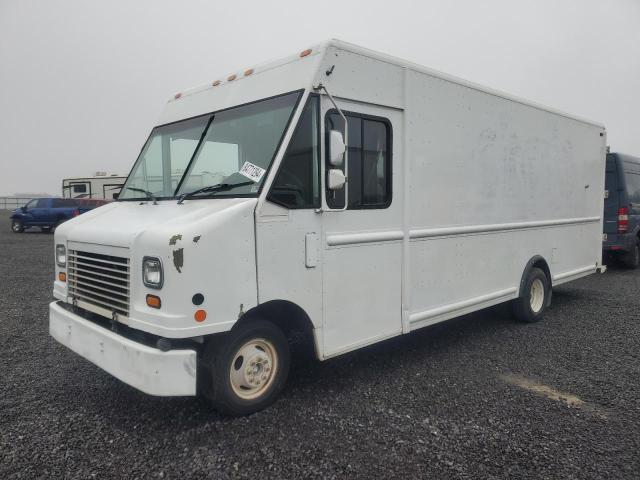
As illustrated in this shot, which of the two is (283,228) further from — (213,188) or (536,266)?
(536,266)

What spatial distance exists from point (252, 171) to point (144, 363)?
5.15ft

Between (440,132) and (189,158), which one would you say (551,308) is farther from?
(189,158)

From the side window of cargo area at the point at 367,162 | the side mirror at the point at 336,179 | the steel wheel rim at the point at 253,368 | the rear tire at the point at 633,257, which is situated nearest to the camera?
the steel wheel rim at the point at 253,368

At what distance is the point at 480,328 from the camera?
646 cm

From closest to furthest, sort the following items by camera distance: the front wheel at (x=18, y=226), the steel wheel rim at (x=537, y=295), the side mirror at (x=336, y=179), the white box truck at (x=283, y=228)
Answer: the white box truck at (x=283, y=228)
the side mirror at (x=336, y=179)
the steel wheel rim at (x=537, y=295)
the front wheel at (x=18, y=226)

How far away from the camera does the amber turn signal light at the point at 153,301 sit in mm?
3238

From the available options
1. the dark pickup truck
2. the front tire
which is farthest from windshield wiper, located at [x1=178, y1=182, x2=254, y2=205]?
the dark pickup truck

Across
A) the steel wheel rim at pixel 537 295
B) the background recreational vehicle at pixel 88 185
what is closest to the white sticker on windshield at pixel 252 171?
the steel wheel rim at pixel 537 295

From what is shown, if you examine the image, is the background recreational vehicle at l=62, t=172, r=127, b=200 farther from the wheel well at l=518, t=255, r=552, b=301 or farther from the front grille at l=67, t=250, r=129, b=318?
the wheel well at l=518, t=255, r=552, b=301

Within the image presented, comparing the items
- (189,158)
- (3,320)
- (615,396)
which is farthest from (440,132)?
(3,320)

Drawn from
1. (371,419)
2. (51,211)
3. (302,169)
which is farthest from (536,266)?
(51,211)

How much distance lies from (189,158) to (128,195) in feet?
3.17

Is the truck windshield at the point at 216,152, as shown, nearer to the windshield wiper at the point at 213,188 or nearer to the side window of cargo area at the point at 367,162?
the windshield wiper at the point at 213,188

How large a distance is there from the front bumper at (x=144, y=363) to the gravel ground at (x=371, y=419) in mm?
465
